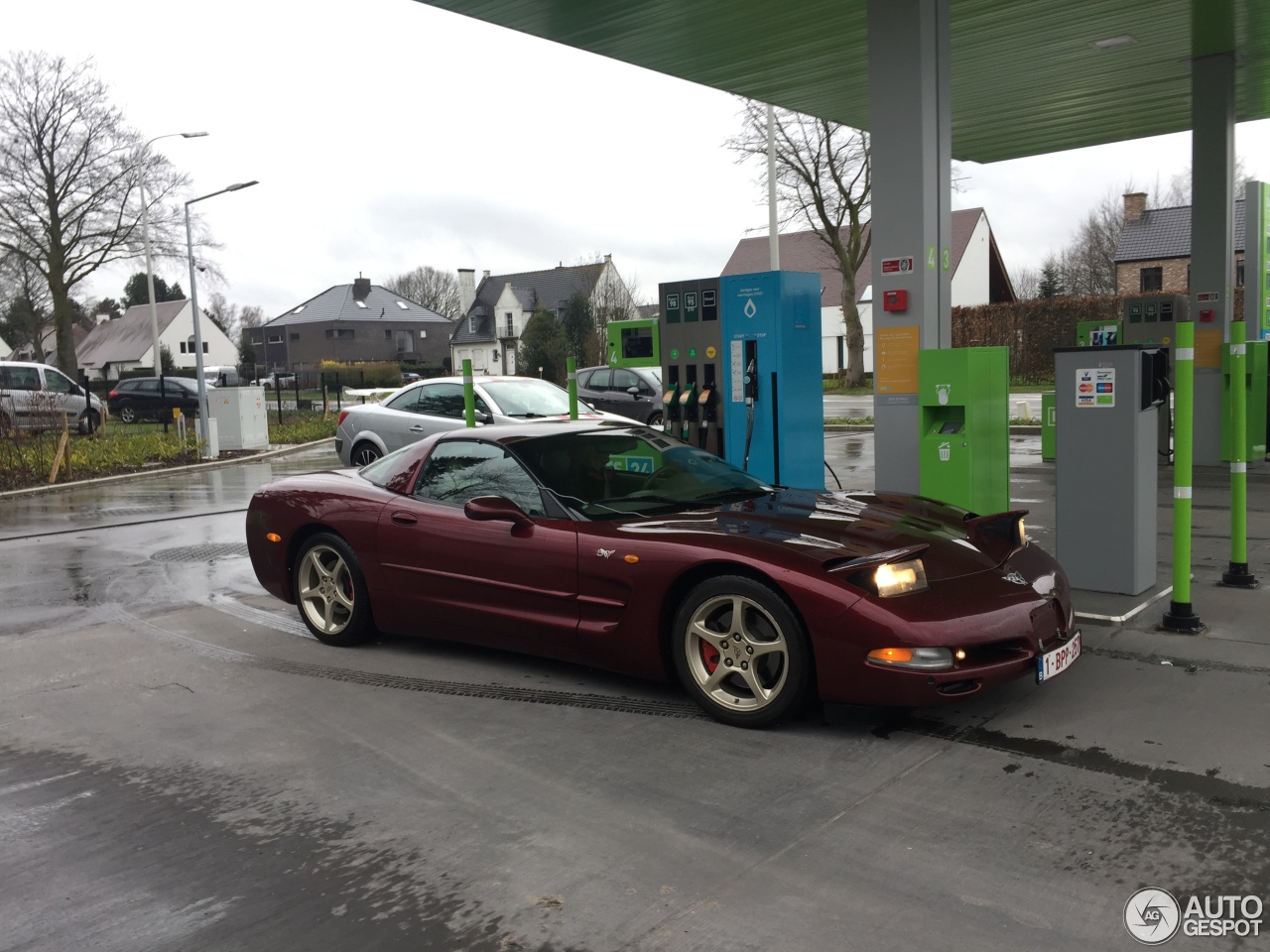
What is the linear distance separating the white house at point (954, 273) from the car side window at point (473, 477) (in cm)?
5007

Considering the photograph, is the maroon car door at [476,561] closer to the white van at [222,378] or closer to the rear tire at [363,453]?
the rear tire at [363,453]

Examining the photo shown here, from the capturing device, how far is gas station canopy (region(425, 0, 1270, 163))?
407 inches

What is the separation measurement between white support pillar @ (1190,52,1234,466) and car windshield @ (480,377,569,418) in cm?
822

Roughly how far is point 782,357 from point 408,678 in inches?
176

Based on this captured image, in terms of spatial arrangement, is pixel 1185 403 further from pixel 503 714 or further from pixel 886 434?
pixel 503 714

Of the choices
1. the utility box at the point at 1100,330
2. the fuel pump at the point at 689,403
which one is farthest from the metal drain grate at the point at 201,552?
the utility box at the point at 1100,330

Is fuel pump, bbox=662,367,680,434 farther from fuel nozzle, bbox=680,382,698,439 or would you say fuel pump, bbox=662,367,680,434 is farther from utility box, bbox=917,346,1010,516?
utility box, bbox=917,346,1010,516

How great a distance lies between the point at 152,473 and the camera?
62.6ft

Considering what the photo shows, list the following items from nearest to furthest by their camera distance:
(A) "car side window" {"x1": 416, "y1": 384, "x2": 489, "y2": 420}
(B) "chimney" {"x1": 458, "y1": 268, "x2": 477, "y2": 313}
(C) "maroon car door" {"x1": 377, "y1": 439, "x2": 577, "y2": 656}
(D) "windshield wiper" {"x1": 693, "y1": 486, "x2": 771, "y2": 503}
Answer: (C) "maroon car door" {"x1": 377, "y1": 439, "x2": 577, "y2": 656}
(D) "windshield wiper" {"x1": 693, "y1": 486, "x2": 771, "y2": 503}
(A) "car side window" {"x1": 416, "y1": 384, "x2": 489, "y2": 420}
(B) "chimney" {"x1": 458, "y1": 268, "x2": 477, "y2": 313}

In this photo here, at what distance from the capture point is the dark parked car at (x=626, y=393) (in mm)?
21766

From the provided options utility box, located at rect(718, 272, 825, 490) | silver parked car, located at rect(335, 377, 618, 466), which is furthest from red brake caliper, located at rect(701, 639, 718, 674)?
silver parked car, located at rect(335, 377, 618, 466)

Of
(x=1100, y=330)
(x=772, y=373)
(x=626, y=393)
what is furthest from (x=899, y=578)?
(x=626, y=393)

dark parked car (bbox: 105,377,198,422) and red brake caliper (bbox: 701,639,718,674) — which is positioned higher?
dark parked car (bbox: 105,377,198,422)

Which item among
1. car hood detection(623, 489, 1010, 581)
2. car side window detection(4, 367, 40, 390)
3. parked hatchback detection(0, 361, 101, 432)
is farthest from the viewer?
car side window detection(4, 367, 40, 390)
